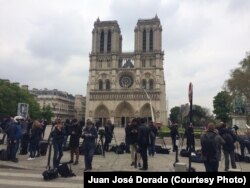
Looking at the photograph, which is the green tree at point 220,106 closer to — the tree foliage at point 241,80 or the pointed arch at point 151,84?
the pointed arch at point 151,84

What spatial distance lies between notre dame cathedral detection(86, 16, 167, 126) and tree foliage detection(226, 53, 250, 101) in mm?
30310

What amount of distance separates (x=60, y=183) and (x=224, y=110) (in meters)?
67.0

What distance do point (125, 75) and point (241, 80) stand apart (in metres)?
40.2

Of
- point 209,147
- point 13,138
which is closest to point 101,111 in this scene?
point 13,138

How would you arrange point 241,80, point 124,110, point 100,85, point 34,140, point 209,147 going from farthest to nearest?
point 100,85
point 124,110
point 241,80
point 34,140
point 209,147

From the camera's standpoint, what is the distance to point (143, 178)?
22.8ft

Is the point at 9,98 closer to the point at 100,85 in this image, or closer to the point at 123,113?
the point at 100,85

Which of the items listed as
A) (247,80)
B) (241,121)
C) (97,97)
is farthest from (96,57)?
(241,121)

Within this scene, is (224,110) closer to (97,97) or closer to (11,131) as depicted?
(97,97)

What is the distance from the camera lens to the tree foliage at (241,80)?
4469 centimetres

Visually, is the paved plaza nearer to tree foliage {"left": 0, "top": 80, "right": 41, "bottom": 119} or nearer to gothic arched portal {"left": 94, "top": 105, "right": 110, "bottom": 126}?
tree foliage {"left": 0, "top": 80, "right": 41, "bottom": 119}

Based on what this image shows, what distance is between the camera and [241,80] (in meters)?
44.8

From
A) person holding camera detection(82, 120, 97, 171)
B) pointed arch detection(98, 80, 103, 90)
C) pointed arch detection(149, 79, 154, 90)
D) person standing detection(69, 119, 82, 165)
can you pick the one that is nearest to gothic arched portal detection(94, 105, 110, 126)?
pointed arch detection(98, 80, 103, 90)

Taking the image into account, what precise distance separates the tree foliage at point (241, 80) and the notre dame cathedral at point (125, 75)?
99.4ft
